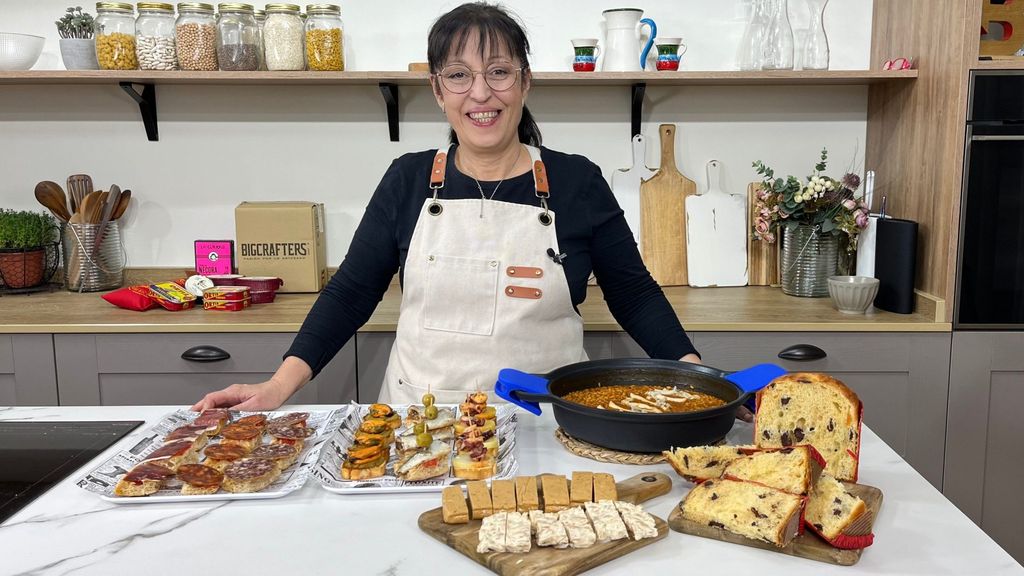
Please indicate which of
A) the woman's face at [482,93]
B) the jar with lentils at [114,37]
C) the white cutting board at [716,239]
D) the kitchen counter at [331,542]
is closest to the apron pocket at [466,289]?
the woman's face at [482,93]

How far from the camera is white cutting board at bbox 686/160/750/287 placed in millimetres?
2965

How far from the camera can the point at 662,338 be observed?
186 centimetres

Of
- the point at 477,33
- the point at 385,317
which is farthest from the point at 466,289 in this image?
the point at 385,317

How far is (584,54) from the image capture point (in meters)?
2.76

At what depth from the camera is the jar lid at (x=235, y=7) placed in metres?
2.68

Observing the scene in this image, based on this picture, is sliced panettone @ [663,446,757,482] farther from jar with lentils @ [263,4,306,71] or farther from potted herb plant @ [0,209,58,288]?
potted herb plant @ [0,209,58,288]

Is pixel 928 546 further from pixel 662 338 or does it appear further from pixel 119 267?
pixel 119 267

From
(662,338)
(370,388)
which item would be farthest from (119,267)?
(662,338)

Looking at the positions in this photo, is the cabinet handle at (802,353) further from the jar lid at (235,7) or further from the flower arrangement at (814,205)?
the jar lid at (235,7)

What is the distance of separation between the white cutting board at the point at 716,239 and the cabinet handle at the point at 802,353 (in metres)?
0.60

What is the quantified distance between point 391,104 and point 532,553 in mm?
2133

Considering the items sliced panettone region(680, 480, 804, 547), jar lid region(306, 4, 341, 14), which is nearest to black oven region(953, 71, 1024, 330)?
sliced panettone region(680, 480, 804, 547)

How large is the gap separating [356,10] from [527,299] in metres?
1.51

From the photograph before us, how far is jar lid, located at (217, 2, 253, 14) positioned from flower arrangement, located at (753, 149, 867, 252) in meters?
1.70
